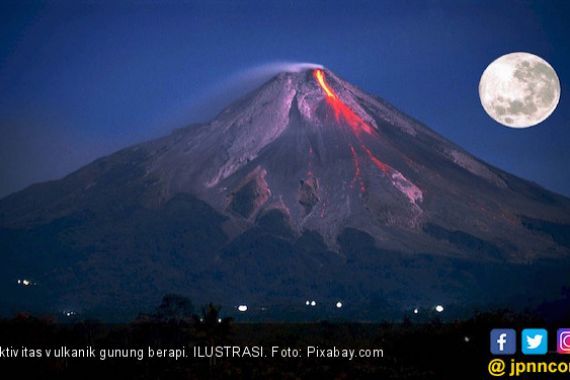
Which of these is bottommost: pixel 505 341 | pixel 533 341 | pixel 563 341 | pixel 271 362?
pixel 563 341

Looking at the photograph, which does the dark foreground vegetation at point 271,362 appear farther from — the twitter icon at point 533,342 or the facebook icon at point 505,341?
the twitter icon at point 533,342

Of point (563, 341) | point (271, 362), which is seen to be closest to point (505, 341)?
point (563, 341)

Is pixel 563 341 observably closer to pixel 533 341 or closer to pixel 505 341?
pixel 533 341

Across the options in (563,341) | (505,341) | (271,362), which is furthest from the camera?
(271,362)

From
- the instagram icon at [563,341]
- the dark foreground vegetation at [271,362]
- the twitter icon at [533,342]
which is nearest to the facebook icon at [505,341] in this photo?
the twitter icon at [533,342]

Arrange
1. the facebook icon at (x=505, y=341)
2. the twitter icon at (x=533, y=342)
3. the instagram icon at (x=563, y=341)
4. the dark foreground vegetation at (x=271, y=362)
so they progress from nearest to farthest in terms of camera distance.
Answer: the instagram icon at (x=563, y=341), the twitter icon at (x=533, y=342), the facebook icon at (x=505, y=341), the dark foreground vegetation at (x=271, y=362)

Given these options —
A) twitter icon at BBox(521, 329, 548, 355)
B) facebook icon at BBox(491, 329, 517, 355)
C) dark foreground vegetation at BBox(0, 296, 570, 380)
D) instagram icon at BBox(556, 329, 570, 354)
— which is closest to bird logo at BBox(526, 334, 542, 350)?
twitter icon at BBox(521, 329, 548, 355)

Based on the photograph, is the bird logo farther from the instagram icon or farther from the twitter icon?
the instagram icon
